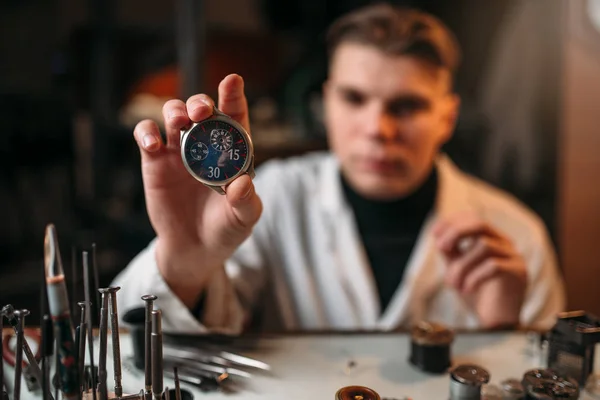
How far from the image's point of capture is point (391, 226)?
1370 millimetres

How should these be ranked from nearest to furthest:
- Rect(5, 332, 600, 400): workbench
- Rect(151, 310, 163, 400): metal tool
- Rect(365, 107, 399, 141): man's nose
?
Rect(151, 310, 163, 400): metal tool
Rect(5, 332, 600, 400): workbench
Rect(365, 107, 399, 141): man's nose

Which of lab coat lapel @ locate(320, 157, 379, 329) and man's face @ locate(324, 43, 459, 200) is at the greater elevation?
man's face @ locate(324, 43, 459, 200)

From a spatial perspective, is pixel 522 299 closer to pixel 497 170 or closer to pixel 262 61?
pixel 497 170

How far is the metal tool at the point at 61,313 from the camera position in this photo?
620mm

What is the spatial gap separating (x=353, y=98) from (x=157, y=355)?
871 mm

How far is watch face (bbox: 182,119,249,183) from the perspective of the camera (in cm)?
64

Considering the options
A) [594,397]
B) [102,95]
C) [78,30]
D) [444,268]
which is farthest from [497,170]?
[78,30]

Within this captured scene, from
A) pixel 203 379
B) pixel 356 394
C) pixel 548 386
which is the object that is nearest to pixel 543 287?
pixel 548 386

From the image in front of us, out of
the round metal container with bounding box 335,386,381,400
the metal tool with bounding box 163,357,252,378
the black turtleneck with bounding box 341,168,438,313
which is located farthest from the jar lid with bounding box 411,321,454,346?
the black turtleneck with bounding box 341,168,438,313

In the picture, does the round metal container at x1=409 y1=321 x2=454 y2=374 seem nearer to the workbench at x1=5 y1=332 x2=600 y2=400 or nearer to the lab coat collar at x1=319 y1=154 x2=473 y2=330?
the workbench at x1=5 y1=332 x2=600 y2=400

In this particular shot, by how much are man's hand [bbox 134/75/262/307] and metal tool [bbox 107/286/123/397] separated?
0.16m

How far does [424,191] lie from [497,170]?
221mm

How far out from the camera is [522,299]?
1.18m

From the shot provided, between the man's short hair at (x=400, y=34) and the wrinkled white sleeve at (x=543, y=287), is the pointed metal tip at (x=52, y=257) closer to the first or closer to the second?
the man's short hair at (x=400, y=34)
